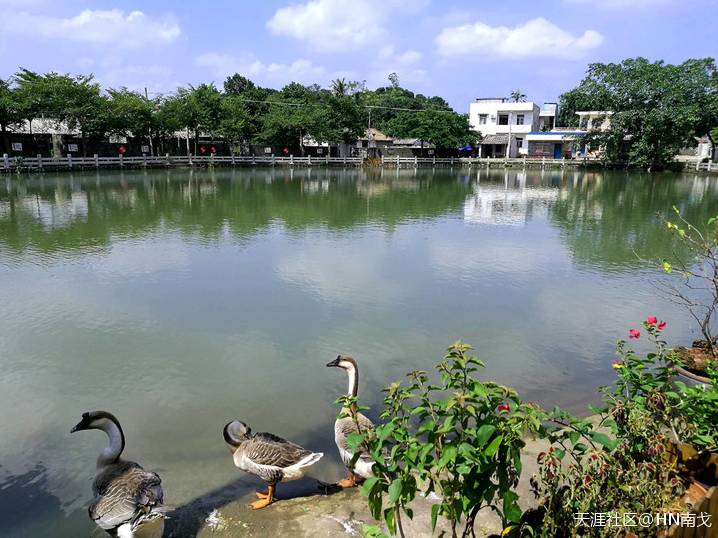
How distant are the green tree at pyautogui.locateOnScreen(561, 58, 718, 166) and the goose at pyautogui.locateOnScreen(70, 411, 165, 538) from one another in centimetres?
4368

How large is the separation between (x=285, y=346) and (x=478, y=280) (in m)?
4.68

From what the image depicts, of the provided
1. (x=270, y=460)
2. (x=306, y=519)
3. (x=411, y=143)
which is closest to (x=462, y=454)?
(x=306, y=519)

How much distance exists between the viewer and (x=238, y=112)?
4550 centimetres

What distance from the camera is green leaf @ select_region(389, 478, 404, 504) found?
78.4 inches

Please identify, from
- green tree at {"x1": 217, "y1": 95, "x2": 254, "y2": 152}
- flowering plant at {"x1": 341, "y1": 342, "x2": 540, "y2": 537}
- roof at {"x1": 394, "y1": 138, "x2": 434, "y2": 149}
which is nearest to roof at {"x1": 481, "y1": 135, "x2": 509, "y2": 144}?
roof at {"x1": 394, "y1": 138, "x2": 434, "y2": 149}

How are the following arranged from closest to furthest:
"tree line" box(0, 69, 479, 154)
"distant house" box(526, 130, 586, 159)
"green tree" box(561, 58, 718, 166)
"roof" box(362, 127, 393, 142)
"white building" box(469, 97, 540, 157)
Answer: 1. "tree line" box(0, 69, 479, 154)
2. "green tree" box(561, 58, 718, 166)
3. "roof" box(362, 127, 393, 142)
4. "distant house" box(526, 130, 586, 159)
5. "white building" box(469, 97, 540, 157)

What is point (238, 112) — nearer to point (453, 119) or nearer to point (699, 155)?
point (453, 119)

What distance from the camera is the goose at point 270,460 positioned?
4.04 m

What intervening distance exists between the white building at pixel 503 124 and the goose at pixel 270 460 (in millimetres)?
57226

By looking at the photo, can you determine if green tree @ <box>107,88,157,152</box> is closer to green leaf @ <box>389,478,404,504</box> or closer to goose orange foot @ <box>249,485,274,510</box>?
goose orange foot @ <box>249,485,274,510</box>

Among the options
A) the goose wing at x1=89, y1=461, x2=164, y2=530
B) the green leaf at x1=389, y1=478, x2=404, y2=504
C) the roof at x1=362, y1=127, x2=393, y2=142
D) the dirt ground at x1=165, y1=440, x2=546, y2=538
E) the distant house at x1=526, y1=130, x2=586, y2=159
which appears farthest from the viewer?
the distant house at x1=526, y1=130, x2=586, y2=159

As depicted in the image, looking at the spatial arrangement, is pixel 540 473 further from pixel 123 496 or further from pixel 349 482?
pixel 123 496

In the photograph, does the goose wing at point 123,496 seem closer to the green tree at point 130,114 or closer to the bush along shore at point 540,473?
the bush along shore at point 540,473

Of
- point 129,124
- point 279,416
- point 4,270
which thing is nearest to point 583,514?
point 279,416
